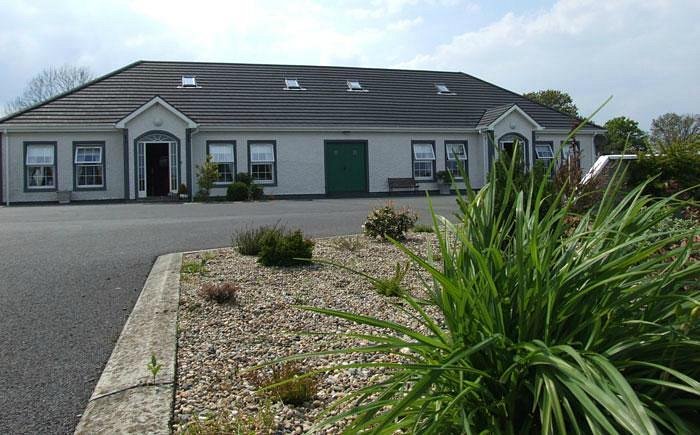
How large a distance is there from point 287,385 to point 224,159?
2221cm

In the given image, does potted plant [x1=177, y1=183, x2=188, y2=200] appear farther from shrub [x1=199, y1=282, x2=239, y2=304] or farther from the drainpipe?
shrub [x1=199, y1=282, x2=239, y2=304]

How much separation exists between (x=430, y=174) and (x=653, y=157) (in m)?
20.9

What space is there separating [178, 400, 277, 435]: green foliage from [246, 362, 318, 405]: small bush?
0.16 m

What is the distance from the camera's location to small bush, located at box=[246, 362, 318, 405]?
2840mm

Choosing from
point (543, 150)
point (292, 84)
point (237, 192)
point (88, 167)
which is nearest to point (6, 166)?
point (88, 167)

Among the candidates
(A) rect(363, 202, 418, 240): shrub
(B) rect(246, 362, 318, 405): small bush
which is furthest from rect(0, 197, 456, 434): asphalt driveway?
(A) rect(363, 202, 418, 240): shrub

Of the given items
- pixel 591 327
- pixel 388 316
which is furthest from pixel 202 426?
pixel 388 316

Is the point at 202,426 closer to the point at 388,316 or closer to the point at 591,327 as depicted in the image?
the point at 591,327

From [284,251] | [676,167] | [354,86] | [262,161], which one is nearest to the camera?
[676,167]

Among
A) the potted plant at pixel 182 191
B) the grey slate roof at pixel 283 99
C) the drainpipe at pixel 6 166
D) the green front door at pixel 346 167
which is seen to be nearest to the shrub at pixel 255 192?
the potted plant at pixel 182 191

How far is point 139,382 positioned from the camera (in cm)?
293

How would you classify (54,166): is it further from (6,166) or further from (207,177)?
(207,177)

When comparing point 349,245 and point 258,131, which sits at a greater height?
point 258,131

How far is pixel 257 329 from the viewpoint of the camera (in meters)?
4.12
